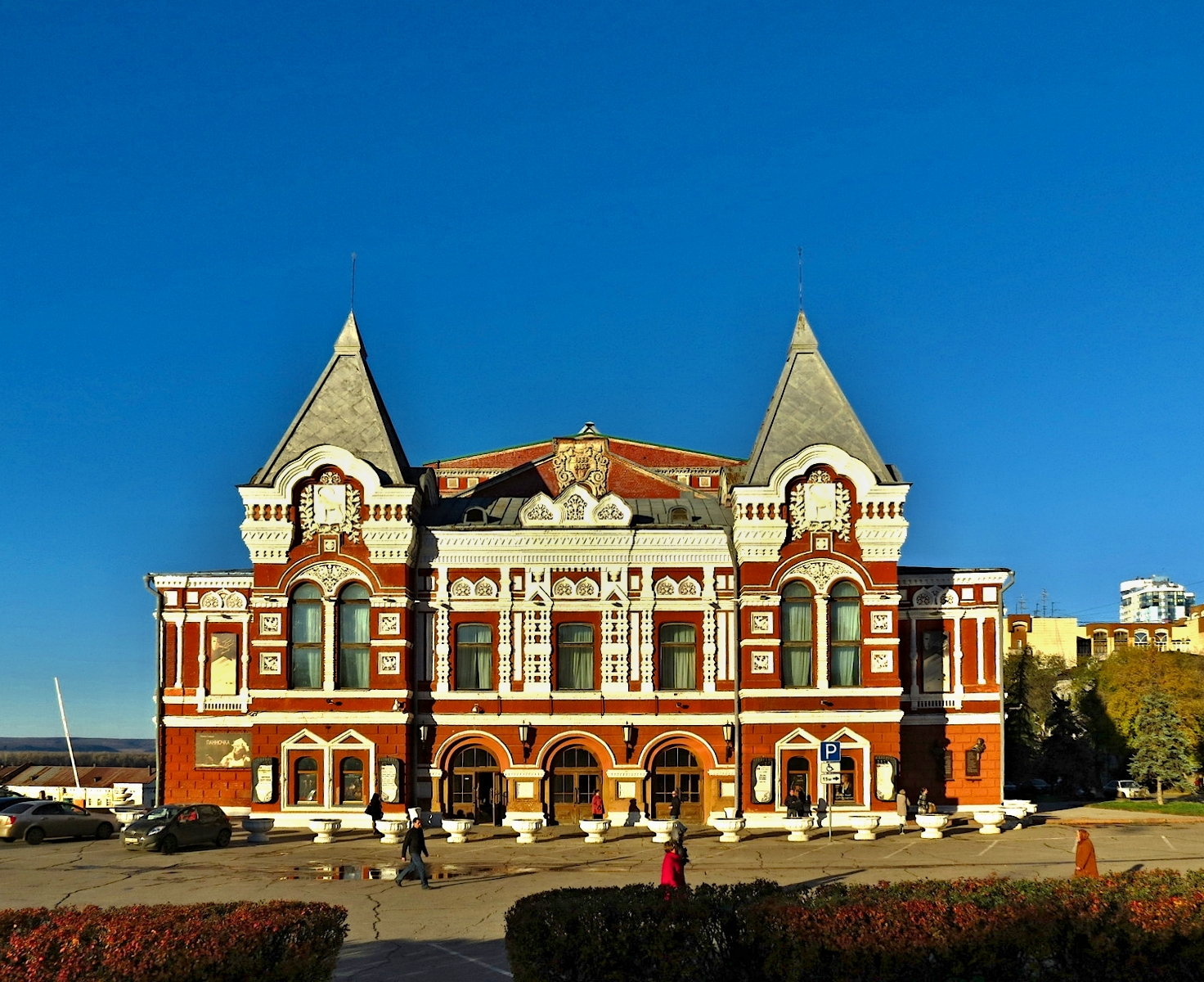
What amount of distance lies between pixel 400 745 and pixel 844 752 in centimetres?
1229

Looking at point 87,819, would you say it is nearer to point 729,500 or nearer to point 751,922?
point 729,500

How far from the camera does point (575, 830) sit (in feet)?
119

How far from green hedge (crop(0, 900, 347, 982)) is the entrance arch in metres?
22.8

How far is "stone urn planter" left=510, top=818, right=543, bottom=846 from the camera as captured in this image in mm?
33750

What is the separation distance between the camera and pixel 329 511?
37.4 metres

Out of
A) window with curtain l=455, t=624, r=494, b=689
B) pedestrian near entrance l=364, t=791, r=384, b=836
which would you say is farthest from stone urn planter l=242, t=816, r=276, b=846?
window with curtain l=455, t=624, r=494, b=689

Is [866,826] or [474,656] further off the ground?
[474,656]

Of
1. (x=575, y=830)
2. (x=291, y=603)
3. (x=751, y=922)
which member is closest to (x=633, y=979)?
(x=751, y=922)

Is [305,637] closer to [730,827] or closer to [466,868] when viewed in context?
[466,868]

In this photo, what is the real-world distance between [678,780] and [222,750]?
1377 cm

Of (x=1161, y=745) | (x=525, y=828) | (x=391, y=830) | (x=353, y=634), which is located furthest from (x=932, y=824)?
(x=1161, y=745)

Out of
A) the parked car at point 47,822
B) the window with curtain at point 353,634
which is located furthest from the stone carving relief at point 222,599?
the parked car at point 47,822

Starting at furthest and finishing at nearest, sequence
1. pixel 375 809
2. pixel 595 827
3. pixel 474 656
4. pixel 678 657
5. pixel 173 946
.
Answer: pixel 474 656, pixel 678 657, pixel 375 809, pixel 595 827, pixel 173 946

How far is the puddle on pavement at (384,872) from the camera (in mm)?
28125
